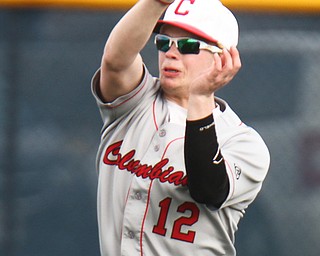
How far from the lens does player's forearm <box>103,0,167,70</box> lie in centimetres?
251

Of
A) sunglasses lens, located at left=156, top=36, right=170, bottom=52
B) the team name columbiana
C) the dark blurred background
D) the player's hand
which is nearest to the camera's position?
the player's hand

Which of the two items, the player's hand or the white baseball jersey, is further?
the white baseball jersey

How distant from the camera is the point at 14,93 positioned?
3.87m

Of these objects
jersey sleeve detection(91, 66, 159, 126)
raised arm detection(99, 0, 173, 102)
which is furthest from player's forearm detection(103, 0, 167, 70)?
jersey sleeve detection(91, 66, 159, 126)

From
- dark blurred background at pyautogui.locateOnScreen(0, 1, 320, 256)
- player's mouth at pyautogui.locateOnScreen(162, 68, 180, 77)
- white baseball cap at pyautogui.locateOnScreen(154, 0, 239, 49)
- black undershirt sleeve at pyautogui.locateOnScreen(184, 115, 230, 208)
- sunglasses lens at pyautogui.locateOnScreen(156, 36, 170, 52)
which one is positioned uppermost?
white baseball cap at pyautogui.locateOnScreen(154, 0, 239, 49)

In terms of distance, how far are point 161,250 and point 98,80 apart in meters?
0.54

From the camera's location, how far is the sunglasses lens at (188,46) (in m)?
2.75

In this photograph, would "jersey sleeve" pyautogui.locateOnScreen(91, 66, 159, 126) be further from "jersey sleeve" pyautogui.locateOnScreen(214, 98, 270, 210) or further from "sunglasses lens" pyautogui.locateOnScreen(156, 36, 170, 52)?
"jersey sleeve" pyautogui.locateOnScreen(214, 98, 270, 210)

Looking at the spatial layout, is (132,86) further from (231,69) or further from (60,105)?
(60,105)

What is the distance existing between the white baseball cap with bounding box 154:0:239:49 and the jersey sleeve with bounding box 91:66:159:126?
0.59 feet

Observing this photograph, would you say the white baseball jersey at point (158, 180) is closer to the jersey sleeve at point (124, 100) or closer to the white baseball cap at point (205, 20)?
the jersey sleeve at point (124, 100)

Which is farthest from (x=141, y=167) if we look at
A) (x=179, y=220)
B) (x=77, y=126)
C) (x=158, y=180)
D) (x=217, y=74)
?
(x=77, y=126)

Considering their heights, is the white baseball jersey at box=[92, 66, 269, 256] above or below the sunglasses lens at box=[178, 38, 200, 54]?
below

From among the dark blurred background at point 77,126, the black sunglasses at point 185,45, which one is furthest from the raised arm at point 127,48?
the dark blurred background at point 77,126
